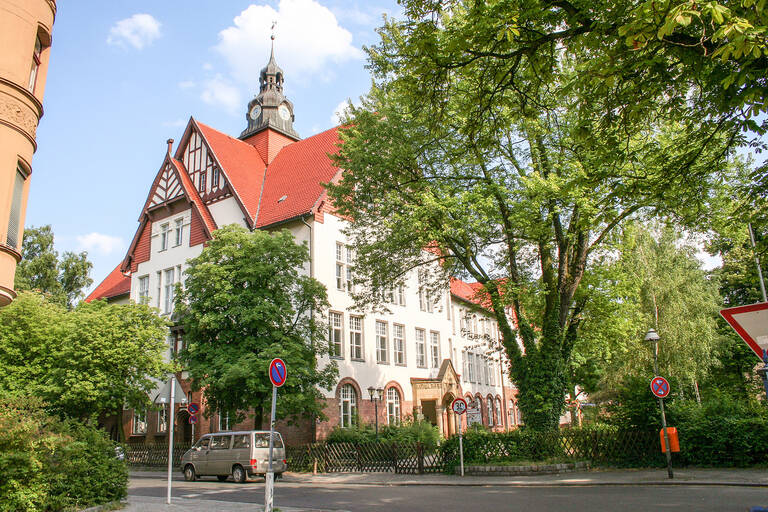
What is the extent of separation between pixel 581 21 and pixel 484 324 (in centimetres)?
4370

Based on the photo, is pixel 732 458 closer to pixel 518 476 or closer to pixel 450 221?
pixel 518 476

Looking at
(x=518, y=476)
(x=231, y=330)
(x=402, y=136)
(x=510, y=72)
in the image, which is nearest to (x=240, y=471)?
(x=231, y=330)

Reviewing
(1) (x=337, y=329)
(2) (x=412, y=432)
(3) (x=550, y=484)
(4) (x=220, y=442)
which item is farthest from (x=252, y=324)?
(3) (x=550, y=484)

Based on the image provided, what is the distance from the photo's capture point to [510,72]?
8172mm

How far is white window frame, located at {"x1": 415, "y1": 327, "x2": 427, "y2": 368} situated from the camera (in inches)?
1382

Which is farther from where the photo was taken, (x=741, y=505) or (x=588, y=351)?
(x=588, y=351)

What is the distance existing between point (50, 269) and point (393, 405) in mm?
33916

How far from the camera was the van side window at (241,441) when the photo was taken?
2020cm

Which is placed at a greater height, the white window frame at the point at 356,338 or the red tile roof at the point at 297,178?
the red tile roof at the point at 297,178

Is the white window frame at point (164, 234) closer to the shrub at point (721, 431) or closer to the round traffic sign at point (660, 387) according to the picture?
the round traffic sign at point (660, 387)

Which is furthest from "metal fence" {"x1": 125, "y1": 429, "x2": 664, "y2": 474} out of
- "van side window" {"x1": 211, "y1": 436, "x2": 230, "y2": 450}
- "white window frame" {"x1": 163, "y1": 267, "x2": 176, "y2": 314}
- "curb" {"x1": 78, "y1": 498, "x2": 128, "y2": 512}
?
"white window frame" {"x1": 163, "y1": 267, "x2": 176, "y2": 314}

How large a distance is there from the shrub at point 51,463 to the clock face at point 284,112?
30770 millimetres

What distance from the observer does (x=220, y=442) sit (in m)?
21.1

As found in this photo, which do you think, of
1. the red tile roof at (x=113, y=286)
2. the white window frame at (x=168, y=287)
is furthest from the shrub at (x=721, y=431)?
the red tile roof at (x=113, y=286)
